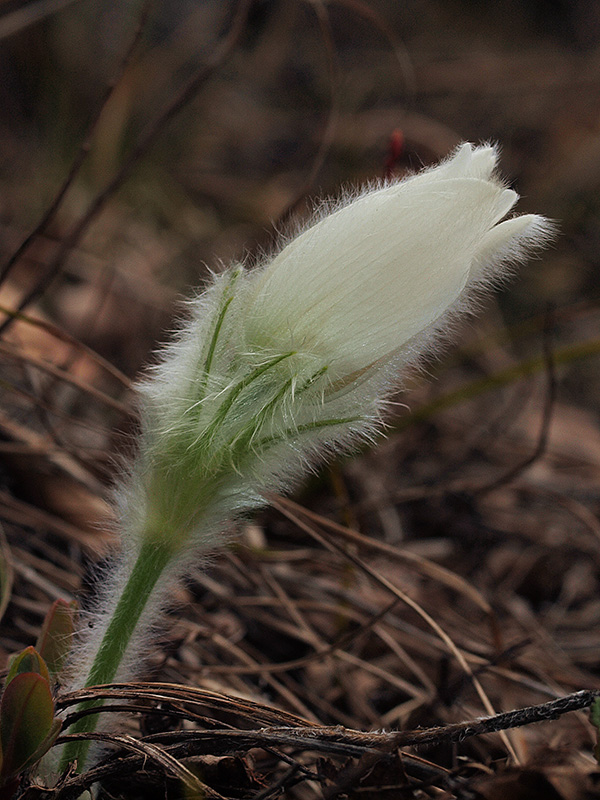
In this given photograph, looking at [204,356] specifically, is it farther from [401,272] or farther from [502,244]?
[502,244]

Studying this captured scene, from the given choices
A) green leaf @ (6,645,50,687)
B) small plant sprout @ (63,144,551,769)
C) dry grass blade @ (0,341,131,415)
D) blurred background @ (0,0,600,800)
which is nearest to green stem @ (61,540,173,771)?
small plant sprout @ (63,144,551,769)

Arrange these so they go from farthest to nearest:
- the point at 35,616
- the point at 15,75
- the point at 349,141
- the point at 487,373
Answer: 1. the point at 15,75
2. the point at 349,141
3. the point at 487,373
4. the point at 35,616

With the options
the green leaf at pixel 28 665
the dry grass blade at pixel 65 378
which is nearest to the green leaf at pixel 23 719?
the green leaf at pixel 28 665

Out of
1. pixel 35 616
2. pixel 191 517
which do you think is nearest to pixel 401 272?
pixel 191 517

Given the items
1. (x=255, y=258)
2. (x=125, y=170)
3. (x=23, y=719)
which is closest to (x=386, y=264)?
(x=255, y=258)

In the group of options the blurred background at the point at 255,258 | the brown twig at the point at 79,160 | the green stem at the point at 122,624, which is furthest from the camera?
the blurred background at the point at 255,258

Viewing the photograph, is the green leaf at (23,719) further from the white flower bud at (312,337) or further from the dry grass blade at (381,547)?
the dry grass blade at (381,547)
